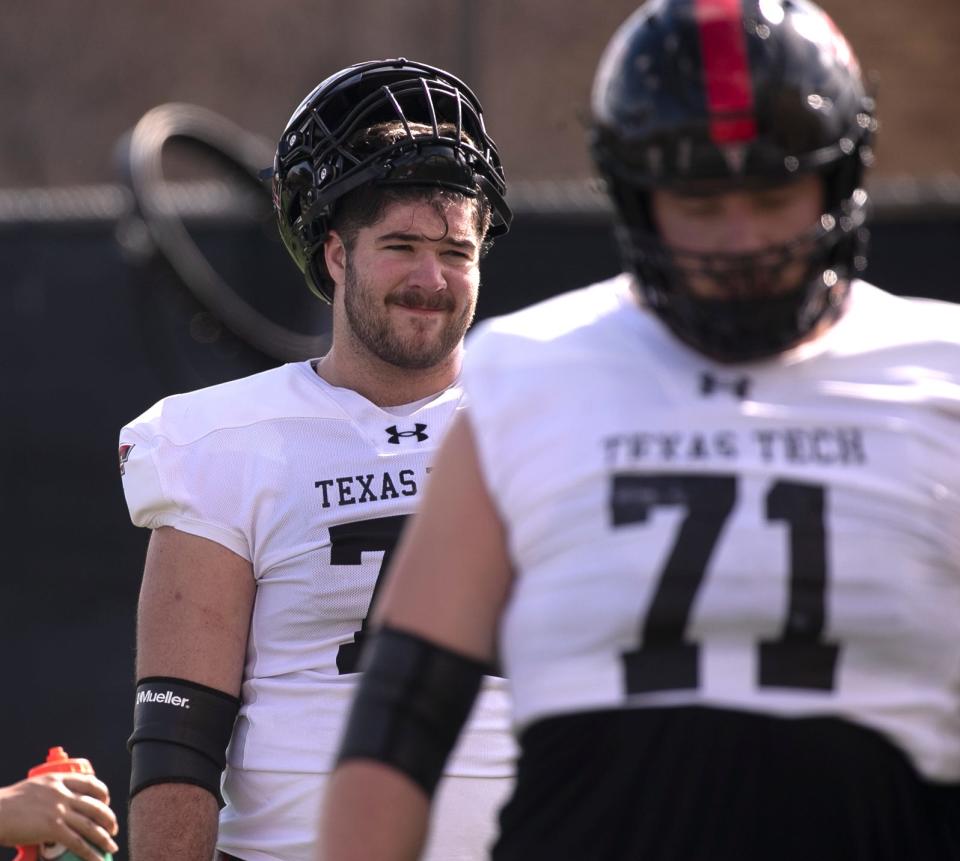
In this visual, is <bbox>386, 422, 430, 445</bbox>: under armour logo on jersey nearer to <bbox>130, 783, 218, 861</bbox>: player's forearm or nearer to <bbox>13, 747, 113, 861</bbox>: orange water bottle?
<bbox>130, 783, 218, 861</bbox>: player's forearm

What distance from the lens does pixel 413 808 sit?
180 centimetres

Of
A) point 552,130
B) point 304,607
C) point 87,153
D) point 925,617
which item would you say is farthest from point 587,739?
point 87,153

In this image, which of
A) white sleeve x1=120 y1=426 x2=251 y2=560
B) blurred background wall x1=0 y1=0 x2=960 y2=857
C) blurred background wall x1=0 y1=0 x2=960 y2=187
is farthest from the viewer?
blurred background wall x1=0 y1=0 x2=960 y2=187

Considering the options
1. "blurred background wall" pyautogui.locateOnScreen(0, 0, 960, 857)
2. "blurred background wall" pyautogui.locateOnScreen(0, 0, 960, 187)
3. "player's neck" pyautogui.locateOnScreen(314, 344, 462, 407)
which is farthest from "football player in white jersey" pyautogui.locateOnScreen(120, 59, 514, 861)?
"blurred background wall" pyautogui.locateOnScreen(0, 0, 960, 187)

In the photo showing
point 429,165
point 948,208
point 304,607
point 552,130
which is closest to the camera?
point 304,607

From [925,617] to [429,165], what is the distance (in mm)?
1565

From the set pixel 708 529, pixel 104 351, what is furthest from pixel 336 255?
pixel 104 351

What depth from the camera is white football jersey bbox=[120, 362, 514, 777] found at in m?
2.86

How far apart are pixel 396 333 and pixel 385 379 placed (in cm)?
9

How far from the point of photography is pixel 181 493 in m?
2.89

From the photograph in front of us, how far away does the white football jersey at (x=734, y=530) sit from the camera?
1.74 metres

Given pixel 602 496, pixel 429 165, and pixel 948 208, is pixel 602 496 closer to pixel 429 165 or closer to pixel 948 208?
pixel 429 165

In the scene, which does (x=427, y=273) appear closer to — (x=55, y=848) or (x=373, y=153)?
(x=373, y=153)

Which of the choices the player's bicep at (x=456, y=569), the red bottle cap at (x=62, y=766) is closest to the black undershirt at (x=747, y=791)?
the player's bicep at (x=456, y=569)
